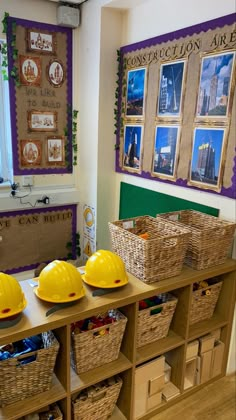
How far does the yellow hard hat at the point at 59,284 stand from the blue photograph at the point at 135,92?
1.52 m

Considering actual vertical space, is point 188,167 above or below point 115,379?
Result: above

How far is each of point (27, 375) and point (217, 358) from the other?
4.09 feet

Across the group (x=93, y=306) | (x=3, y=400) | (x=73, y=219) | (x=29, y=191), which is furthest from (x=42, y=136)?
(x=3, y=400)

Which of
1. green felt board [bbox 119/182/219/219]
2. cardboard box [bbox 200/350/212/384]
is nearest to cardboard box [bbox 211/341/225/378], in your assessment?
cardboard box [bbox 200/350/212/384]

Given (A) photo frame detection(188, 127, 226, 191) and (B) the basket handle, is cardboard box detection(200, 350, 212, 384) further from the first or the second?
(A) photo frame detection(188, 127, 226, 191)

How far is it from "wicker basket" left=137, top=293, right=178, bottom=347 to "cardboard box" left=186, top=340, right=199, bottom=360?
7.5 inches

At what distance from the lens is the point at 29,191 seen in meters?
2.91

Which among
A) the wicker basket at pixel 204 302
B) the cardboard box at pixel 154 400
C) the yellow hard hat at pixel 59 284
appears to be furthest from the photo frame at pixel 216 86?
the cardboard box at pixel 154 400

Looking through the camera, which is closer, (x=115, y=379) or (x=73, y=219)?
(x=115, y=379)

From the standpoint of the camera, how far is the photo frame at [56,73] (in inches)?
110

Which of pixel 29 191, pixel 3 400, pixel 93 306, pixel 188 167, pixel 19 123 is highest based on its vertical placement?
pixel 19 123

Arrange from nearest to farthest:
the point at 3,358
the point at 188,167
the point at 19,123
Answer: the point at 3,358 < the point at 188,167 < the point at 19,123

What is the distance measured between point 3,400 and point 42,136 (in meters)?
2.06

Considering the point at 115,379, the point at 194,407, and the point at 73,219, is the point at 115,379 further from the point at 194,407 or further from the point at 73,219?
the point at 73,219
